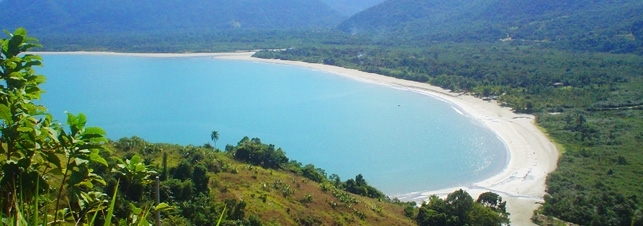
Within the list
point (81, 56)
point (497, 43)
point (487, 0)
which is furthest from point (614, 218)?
point (487, 0)

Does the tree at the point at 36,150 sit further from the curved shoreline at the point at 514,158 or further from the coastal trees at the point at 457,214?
the curved shoreline at the point at 514,158

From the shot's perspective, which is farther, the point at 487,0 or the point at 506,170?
the point at 487,0

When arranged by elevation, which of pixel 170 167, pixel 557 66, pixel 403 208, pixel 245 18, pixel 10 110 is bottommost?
pixel 403 208

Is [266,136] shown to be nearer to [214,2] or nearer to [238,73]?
[238,73]

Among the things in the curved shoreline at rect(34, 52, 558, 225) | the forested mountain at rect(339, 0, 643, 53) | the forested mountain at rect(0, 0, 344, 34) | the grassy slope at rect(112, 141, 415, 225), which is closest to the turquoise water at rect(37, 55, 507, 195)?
the curved shoreline at rect(34, 52, 558, 225)

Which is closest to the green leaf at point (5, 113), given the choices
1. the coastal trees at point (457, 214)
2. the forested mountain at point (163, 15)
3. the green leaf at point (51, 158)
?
the green leaf at point (51, 158)

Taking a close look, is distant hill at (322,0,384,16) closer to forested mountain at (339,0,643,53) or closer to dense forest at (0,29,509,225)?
forested mountain at (339,0,643,53)
